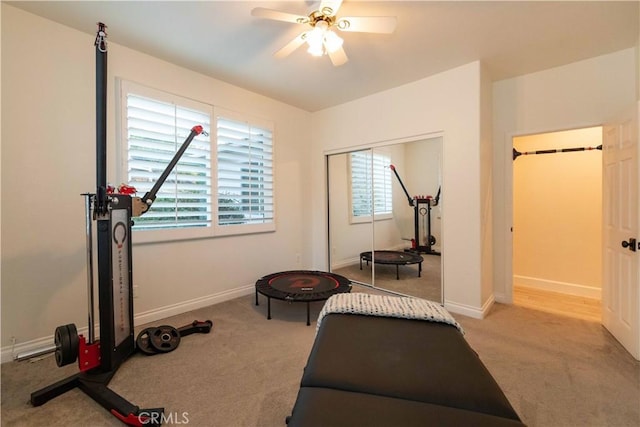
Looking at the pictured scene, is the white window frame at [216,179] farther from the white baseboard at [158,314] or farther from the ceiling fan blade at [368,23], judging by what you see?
the ceiling fan blade at [368,23]

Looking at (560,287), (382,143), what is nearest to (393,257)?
(382,143)

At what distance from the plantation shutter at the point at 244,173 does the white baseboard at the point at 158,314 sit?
2.91ft

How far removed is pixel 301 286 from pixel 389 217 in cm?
163

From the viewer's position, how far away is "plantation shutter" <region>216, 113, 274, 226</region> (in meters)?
3.40

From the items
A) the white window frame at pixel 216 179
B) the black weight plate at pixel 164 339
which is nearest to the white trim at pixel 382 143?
the white window frame at pixel 216 179

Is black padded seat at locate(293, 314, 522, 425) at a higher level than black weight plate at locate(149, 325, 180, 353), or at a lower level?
higher

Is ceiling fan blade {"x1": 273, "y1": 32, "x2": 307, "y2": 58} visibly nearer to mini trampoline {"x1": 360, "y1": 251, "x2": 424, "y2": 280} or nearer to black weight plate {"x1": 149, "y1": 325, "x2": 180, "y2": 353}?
black weight plate {"x1": 149, "y1": 325, "x2": 180, "y2": 353}

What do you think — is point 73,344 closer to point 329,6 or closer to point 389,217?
point 329,6

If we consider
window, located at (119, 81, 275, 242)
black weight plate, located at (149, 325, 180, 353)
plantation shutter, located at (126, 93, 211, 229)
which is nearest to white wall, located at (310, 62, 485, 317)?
window, located at (119, 81, 275, 242)

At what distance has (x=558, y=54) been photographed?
272 centimetres

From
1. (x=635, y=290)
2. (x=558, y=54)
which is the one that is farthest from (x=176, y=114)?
(x=635, y=290)

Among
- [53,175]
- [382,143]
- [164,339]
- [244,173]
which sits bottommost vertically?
[164,339]

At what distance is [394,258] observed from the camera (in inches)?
152

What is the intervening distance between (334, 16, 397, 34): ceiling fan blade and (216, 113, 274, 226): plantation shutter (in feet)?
6.47
